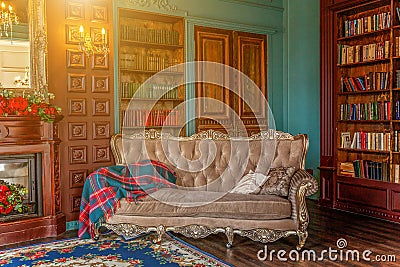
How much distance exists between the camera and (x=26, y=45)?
449cm

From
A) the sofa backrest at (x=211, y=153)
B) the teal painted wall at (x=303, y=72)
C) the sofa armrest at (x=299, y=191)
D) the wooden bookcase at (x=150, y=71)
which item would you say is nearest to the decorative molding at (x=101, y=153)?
the sofa backrest at (x=211, y=153)

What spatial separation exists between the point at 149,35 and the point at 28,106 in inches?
77.6

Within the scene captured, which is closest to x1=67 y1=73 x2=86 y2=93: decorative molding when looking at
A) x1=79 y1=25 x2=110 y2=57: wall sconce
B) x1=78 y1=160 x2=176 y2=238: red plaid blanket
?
x1=79 y1=25 x2=110 y2=57: wall sconce

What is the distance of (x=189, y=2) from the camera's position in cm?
→ 586

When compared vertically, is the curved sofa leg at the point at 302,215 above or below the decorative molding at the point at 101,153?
below

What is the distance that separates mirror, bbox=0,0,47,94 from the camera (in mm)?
4434

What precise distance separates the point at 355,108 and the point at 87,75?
130 inches

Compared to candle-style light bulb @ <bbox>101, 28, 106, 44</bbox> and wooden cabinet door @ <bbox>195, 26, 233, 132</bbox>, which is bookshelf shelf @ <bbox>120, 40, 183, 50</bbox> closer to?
wooden cabinet door @ <bbox>195, 26, 233, 132</bbox>

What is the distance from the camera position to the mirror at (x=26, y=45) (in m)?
4.43

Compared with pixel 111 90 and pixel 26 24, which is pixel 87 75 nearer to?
pixel 111 90

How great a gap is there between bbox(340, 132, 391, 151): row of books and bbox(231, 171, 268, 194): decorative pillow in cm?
175

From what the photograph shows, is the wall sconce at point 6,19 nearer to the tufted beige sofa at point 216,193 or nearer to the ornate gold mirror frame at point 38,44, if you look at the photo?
the ornate gold mirror frame at point 38,44

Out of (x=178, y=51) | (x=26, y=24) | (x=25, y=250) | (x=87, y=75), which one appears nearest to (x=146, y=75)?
(x=178, y=51)

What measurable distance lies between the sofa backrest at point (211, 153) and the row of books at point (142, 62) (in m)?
1.23
